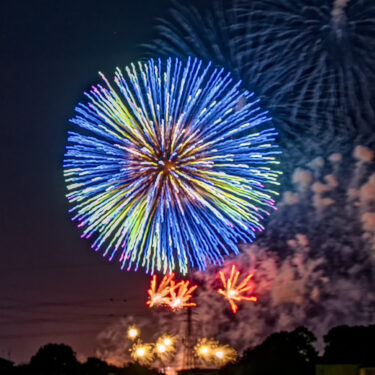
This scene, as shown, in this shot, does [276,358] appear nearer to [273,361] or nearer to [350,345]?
[273,361]

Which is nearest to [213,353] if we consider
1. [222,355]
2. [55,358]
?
[222,355]

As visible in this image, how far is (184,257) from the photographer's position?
1455 inches

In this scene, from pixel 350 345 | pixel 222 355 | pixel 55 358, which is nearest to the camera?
pixel 222 355

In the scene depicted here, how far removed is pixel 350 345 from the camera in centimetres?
7012

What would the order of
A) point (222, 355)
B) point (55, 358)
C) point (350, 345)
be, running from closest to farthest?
point (222, 355) < point (350, 345) < point (55, 358)

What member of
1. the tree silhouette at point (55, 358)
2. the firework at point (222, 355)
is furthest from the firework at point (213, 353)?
the tree silhouette at point (55, 358)

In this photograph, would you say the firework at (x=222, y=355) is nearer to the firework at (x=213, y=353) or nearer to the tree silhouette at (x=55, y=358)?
the firework at (x=213, y=353)

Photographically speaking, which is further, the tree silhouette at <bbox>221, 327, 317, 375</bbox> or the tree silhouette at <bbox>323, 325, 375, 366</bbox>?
the tree silhouette at <bbox>323, 325, 375, 366</bbox>

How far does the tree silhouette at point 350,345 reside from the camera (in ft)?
214

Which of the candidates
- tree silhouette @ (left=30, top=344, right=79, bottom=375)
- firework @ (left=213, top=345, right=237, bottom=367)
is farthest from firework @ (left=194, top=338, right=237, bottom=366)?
tree silhouette @ (left=30, top=344, right=79, bottom=375)

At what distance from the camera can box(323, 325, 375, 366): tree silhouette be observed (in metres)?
65.4

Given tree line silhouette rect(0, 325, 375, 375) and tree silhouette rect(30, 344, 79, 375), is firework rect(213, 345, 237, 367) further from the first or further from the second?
tree silhouette rect(30, 344, 79, 375)

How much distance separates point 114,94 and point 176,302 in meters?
17.9

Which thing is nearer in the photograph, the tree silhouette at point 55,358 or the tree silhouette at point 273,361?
the tree silhouette at point 273,361
